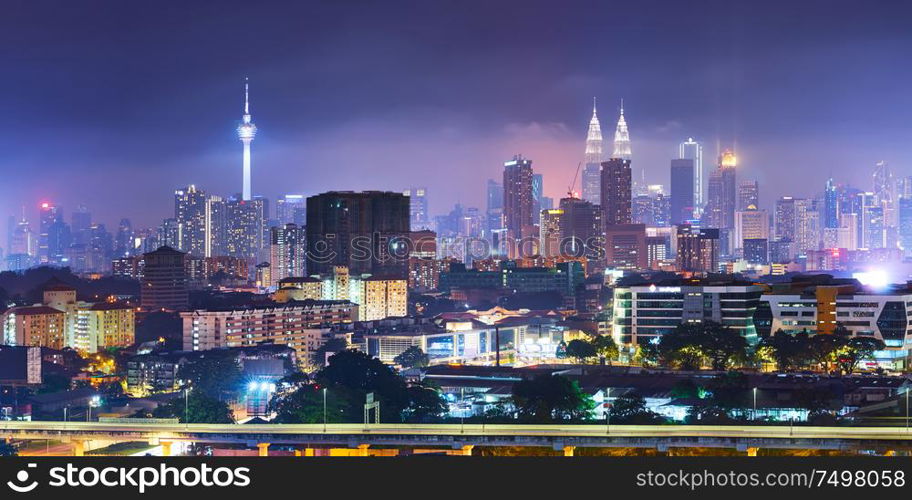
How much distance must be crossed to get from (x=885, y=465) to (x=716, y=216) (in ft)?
265

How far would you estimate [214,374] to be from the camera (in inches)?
1102

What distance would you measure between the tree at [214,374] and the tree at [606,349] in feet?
24.0

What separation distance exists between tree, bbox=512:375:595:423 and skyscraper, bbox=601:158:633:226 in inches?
2196

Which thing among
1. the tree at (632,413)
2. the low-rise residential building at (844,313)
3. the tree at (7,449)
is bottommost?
the tree at (7,449)

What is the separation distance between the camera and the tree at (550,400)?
1927cm

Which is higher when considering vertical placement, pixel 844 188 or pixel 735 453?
pixel 844 188

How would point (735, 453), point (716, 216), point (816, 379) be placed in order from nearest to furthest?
point (735, 453) → point (816, 379) → point (716, 216)

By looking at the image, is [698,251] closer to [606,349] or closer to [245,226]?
[245,226]

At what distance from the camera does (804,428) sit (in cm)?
1562

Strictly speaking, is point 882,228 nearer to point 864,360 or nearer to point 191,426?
point 864,360

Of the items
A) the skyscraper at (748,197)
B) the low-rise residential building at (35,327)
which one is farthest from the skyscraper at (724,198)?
the low-rise residential building at (35,327)

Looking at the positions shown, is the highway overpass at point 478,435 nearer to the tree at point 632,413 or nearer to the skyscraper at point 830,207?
the tree at point 632,413

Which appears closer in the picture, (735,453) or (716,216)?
(735,453)

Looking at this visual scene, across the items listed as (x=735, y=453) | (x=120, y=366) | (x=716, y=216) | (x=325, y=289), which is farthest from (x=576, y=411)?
(x=716, y=216)
